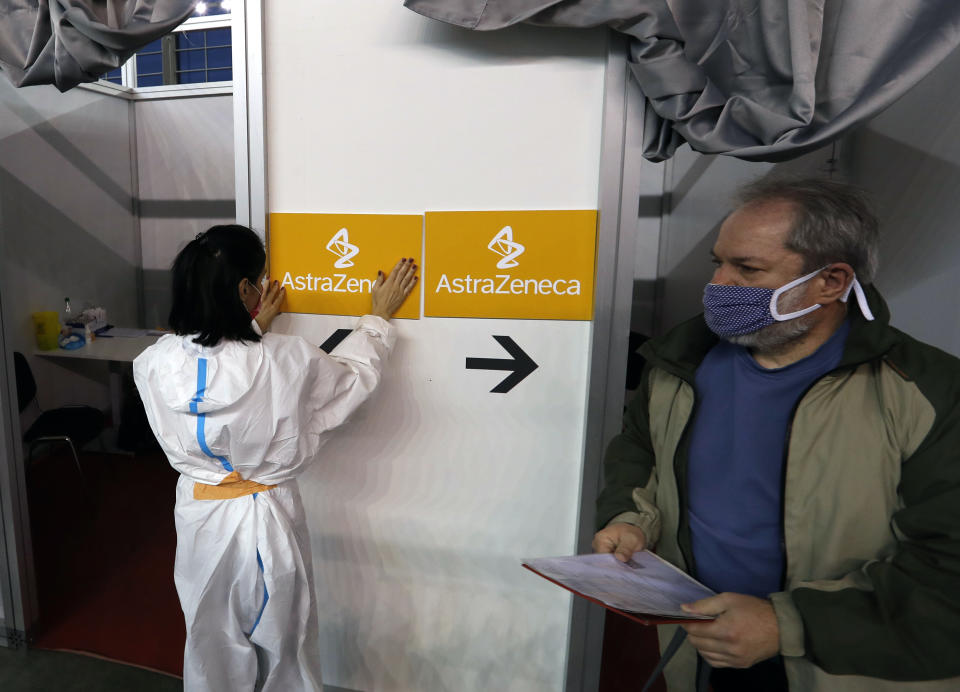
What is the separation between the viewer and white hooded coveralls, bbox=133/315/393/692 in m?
1.20

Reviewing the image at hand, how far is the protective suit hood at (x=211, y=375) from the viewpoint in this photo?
1.18 meters

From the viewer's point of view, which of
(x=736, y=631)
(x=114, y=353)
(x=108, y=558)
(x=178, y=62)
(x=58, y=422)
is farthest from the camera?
(x=178, y=62)

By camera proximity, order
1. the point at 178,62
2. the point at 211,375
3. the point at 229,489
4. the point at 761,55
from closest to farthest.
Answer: the point at 761,55, the point at 211,375, the point at 229,489, the point at 178,62

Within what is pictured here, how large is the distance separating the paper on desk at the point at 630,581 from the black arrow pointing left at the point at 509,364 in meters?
0.54

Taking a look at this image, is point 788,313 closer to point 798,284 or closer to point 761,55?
point 798,284

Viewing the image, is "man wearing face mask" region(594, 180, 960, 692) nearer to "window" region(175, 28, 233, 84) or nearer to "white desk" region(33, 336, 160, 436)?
"white desk" region(33, 336, 160, 436)

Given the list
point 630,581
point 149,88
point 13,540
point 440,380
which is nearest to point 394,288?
point 440,380

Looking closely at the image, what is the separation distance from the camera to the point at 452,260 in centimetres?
141

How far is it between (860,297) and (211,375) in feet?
3.96

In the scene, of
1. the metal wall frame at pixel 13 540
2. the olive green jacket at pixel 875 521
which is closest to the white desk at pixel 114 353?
the metal wall frame at pixel 13 540

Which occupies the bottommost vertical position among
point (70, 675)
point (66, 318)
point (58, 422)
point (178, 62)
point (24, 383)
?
point (70, 675)

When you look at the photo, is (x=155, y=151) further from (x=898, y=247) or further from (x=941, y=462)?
(x=941, y=462)

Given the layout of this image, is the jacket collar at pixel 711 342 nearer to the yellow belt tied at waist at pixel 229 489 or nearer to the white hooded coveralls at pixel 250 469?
the white hooded coveralls at pixel 250 469

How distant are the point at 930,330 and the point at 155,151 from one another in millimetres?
4285
